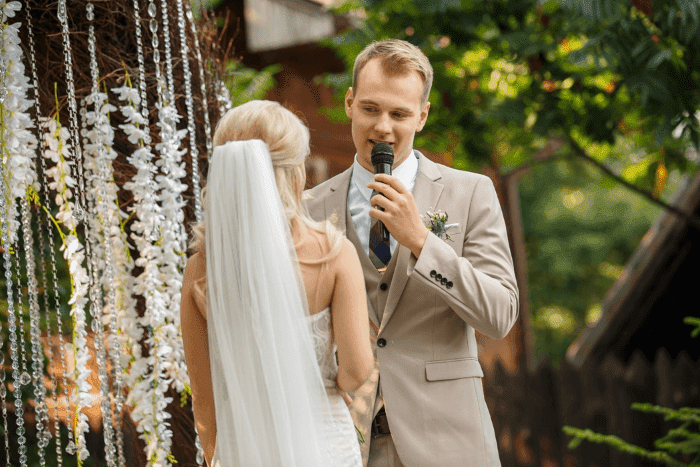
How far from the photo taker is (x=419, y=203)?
99.2 inches

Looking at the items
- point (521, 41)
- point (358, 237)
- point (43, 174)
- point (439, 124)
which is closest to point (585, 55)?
point (521, 41)

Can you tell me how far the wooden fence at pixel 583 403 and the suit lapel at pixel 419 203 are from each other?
17.0 ft

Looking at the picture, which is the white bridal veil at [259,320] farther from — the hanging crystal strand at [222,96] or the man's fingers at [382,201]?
the hanging crystal strand at [222,96]

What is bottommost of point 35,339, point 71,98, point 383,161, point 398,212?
point 35,339

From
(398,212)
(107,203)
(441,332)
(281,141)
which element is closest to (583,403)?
(441,332)

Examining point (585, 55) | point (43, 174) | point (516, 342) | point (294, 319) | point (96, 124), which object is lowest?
point (516, 342)

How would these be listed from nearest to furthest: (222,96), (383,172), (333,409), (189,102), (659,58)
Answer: (333,409) < (383,172) < (189,102) < (222,96) < (659,58)

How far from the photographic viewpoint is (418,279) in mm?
2197

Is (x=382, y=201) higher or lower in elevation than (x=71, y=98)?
lower

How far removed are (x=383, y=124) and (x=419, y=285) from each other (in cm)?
53

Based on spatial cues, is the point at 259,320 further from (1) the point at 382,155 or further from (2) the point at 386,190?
(1) the point at 382,155

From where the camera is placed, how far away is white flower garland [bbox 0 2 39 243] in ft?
9.24

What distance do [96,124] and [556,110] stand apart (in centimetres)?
356

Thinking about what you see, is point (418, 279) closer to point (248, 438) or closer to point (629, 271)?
point (248, 438)
